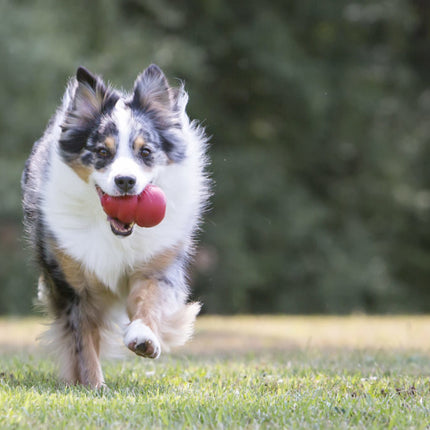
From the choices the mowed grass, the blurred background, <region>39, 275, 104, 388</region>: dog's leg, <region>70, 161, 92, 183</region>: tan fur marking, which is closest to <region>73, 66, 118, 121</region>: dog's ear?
Result: <region>70, 161, 92, 183</region>: tan fur marking

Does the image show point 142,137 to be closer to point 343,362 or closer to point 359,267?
point 343,362

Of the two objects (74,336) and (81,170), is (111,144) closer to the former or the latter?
(81,170)

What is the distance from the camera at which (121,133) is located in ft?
16.8

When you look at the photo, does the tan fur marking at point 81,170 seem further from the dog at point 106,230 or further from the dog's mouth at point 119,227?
the dog's mouth at point 119,227

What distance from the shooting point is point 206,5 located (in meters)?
18.7

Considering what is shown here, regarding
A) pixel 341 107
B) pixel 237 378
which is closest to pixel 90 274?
pixel 237 378

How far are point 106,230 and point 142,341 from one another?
890mm

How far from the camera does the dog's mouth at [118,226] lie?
508cm

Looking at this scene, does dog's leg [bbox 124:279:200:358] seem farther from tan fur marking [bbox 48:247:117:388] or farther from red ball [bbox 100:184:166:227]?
red ball [bbox 100:184:166:227]

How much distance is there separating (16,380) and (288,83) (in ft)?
45.6

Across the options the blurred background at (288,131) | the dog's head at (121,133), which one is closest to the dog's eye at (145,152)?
the dog's head at (121,133)

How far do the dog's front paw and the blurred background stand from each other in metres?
11.9

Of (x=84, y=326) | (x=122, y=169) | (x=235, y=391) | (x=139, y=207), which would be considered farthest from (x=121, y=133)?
(x=235, y=391)

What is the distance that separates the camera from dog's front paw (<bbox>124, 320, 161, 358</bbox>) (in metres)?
4.77
